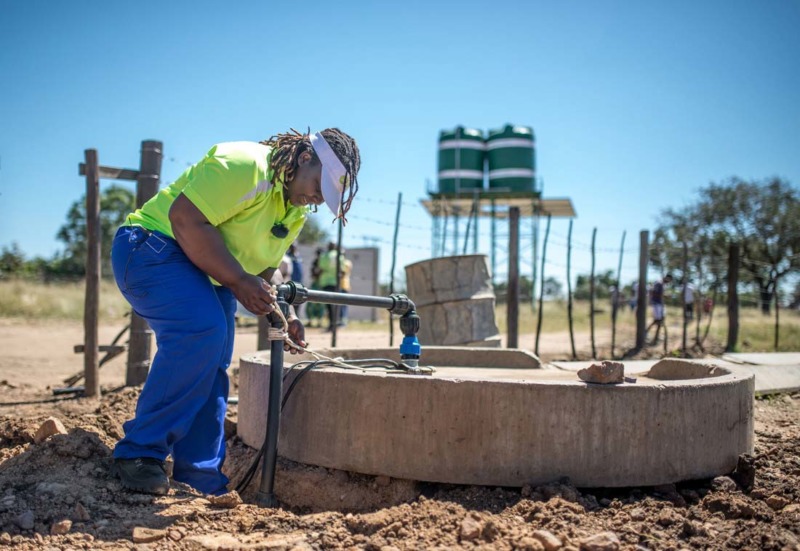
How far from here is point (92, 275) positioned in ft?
18.4

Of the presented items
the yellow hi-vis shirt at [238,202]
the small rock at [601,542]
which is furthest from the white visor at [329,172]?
the small rock at [601,542]

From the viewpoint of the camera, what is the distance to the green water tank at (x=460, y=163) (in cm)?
2219

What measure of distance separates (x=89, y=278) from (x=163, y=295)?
3082 millimetres

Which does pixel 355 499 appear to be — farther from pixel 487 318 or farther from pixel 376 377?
pixel 487 318

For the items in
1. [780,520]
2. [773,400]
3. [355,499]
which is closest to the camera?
[780,520]

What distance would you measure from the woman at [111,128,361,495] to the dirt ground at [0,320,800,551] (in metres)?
0.19

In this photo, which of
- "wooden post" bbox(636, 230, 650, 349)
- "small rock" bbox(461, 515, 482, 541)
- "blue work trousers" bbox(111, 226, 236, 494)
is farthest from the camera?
"wooden post" bbox(636, 230, 650, 349)

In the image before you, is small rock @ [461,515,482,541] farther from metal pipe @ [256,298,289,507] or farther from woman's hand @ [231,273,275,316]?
woman's hand @ [231,273,275,316]

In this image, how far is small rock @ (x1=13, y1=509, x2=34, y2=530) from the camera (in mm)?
2426

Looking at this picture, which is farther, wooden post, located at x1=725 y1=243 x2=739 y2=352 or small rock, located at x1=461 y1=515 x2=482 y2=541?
wooden post, located at x1=725 y1=243 x2=739 y2=352

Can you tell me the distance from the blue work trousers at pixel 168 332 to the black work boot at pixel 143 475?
33 millimetres

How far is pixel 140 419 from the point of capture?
2893 millimetres

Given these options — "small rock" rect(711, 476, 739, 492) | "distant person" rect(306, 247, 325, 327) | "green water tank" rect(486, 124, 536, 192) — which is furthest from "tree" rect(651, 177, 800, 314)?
"small rock" rect(711, 476, 739, 492)

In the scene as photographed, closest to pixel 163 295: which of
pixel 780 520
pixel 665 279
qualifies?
pixel 780 520
